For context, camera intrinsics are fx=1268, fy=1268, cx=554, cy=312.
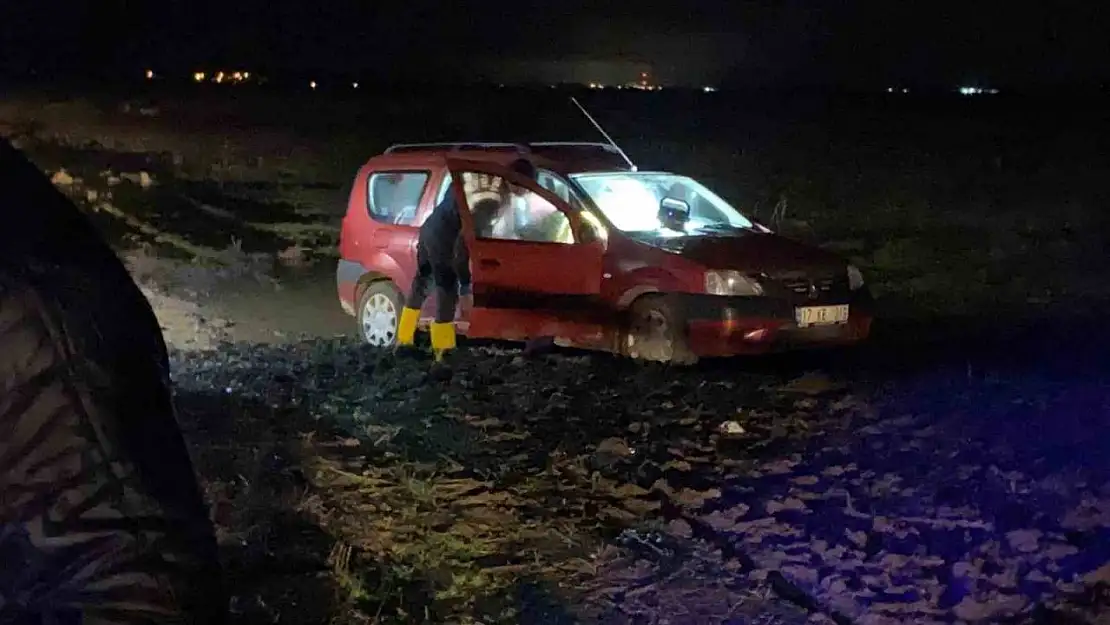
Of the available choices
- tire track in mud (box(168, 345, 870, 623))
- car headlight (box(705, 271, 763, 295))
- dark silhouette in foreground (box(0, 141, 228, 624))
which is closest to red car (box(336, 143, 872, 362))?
car headlight (box(705, 271, 763, 295))

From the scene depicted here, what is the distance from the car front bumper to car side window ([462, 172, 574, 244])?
1205mm

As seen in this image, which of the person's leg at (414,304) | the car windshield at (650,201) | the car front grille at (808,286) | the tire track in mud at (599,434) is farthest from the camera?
the person's leg at (414,304)

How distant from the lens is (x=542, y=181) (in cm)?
973

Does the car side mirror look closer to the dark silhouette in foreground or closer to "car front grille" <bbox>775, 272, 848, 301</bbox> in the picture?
"car front grille" <bbox>775, 272, 848, 301</bbox>

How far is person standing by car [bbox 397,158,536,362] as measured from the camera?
378 inches

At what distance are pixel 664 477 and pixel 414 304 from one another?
402 cm

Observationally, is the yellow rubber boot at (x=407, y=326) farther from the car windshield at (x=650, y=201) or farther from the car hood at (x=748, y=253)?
the car hood at (x=748, y=253)

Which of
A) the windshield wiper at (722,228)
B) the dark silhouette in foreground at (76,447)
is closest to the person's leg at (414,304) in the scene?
the windshield wiper at (722,228)

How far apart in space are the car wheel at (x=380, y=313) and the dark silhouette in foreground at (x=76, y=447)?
28.7 ft

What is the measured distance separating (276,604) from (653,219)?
5735 millimetres

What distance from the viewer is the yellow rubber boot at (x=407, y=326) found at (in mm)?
10008

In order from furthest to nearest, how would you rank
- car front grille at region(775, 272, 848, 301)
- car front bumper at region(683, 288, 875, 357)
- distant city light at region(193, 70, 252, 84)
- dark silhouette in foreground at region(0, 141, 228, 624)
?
distant city light at region(193, 70, 252, 84), car front grille at region(775, 272, 848, 301), car front bumper at region(683, 288, 875, 357), dark silhouette in foreground at region(0, 141, 228, 624)

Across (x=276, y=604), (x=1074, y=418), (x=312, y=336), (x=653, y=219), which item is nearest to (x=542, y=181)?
(x=653, y=219)

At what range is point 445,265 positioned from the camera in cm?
963
